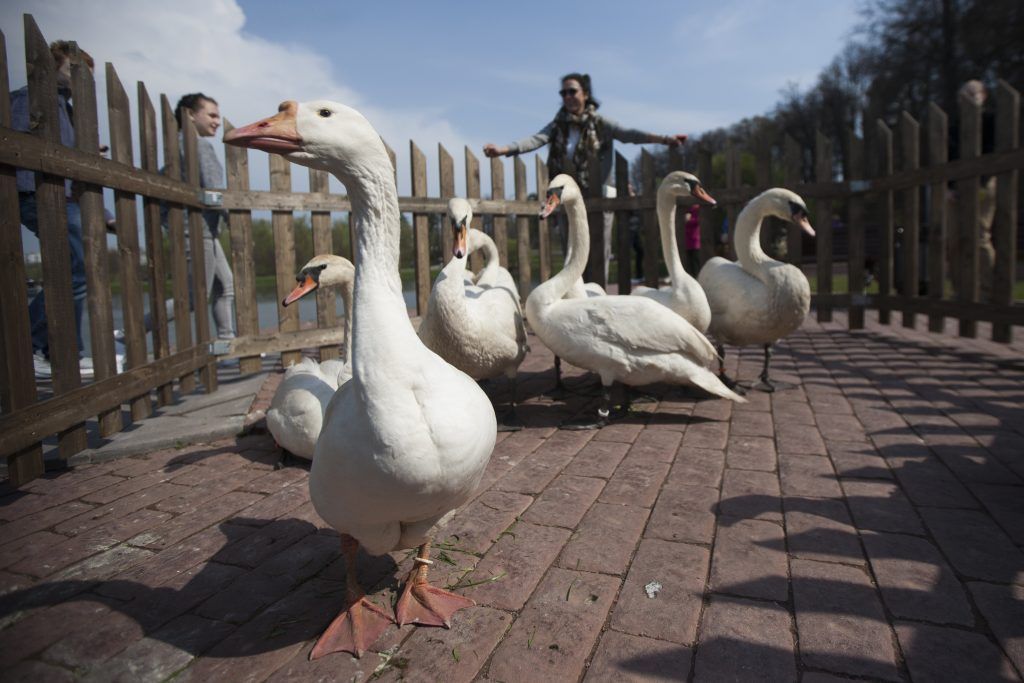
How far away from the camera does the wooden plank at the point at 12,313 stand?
3.05m

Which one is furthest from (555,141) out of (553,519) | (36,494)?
(36,494)

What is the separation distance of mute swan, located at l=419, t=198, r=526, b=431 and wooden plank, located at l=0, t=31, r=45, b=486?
2254 millimetres

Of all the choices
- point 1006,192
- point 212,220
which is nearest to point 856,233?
point 1006,192

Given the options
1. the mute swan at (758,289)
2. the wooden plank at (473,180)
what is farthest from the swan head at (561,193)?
the wooden plank at (473,180)

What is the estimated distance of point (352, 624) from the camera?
6.63 feet

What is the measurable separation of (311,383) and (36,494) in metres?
1.56

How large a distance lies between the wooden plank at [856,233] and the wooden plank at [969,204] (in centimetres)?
167

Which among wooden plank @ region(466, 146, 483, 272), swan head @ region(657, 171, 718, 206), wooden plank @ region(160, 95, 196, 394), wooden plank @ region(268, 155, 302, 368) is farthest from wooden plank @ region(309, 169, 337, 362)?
swan head @ region(657, 171, 718, 206)

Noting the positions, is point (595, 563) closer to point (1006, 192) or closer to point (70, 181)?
point (70, 181)

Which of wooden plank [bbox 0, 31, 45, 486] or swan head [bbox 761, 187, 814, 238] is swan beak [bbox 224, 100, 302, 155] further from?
swan head [bbox 761, 187, 814, 238]

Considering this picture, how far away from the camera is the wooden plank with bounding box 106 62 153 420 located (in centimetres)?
414

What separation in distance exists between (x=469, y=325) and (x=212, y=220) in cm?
346

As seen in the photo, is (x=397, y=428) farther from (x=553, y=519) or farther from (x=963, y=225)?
(x=963, y=225)

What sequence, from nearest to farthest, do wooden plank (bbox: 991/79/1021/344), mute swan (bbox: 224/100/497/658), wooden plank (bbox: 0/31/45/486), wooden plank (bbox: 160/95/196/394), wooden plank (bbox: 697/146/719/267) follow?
1. mute swan (bbox: 224/100/497/658)
2. wooden plank (bbox: 0/31/45/486)
3. wooden plank (bbox: 160/95/196/394)
4. wooden plank (bbox: 991/79/1021/344)
5. wooden plank (bbox: 697/146/719/267)
